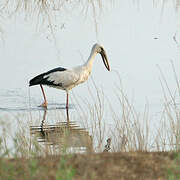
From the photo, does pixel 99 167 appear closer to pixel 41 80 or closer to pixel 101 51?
pixel 41 80

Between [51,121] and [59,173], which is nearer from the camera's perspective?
[59,173]

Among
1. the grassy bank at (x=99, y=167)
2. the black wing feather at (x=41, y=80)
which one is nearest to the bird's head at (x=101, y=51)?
the black wing feather at (x=41, y=80)

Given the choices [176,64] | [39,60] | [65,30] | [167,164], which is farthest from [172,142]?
[65,30]

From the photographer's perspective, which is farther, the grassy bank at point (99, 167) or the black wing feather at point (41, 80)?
the black wing feather at point (41, 80)

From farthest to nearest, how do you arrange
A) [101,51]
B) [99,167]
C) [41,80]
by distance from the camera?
[101,51]
[41,80]
[99,167]

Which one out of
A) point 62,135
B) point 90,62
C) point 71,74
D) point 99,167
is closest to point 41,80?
point 71,74

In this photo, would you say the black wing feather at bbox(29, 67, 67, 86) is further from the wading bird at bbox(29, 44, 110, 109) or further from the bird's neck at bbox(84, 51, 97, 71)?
the bird's neck at bbox(84, 51, 97, 71)

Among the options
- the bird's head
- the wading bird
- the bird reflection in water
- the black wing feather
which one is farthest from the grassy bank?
the bird's head

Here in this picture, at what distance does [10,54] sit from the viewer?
1082 centimetres

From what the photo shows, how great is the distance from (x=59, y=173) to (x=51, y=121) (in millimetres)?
4395

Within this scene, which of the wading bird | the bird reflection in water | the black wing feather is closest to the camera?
the bird reflection in water

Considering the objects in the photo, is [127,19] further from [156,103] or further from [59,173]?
[59,173]

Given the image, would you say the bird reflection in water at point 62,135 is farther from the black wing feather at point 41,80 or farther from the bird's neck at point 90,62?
the bird's neck at point 90,62

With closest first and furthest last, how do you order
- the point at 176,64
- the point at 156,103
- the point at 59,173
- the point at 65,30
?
the point at 59,173, the point at 156,103, the point at 176,64, the point at 65,30
